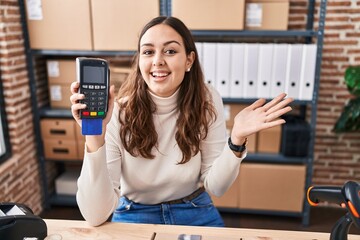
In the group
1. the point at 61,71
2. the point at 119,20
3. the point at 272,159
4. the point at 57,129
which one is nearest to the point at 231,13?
the point at 119,20

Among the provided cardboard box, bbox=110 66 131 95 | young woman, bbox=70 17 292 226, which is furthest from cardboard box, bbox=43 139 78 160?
young woman, bbox=70 17 292 226

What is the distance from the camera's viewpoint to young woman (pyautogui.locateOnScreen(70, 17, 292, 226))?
135 cm

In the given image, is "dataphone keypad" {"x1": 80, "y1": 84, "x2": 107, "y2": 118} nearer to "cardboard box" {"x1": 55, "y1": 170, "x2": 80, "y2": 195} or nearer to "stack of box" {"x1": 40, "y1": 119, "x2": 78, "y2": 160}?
"stack of box" {"x1": 40, "y1": 119, "x2": 78, "y2": 160}

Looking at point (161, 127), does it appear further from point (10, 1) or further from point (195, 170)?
point (10, 1)

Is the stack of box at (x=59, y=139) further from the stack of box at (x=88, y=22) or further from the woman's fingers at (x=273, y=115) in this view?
the woman's fingers at (x=273, y=115)

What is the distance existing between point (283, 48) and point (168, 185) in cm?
137

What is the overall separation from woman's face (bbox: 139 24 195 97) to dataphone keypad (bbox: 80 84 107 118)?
1.14ft

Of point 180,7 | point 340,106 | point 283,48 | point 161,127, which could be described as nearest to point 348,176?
point 340,106

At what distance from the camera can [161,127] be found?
145 cm

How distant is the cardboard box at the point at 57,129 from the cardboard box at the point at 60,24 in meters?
0.55

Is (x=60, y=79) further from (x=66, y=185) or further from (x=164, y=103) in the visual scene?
(x=164, y=103)

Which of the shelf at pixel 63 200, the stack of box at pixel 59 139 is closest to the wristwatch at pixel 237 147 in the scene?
the stack of box at pixel 59 139

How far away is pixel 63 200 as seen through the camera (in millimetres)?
2891

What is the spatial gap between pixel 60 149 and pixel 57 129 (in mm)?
160
